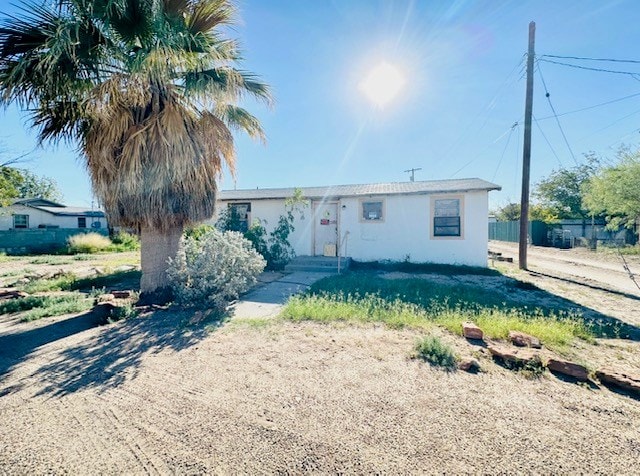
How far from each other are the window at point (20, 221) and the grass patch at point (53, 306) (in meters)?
25.5

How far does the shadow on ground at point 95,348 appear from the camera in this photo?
293 cm

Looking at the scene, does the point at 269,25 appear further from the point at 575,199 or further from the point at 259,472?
the point at 575,199

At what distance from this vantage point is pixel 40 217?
23875mm

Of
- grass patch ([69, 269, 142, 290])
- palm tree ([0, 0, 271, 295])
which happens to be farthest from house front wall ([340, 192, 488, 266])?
grass patch ([69, 269, 142, 290])

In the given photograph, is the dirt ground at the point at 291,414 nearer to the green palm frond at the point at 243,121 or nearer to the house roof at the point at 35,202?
the green palm frond at the point at 243,121

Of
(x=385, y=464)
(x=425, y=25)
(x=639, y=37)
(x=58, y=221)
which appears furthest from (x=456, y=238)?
(x=58, y=221)

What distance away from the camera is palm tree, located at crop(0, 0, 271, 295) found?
14.3ft

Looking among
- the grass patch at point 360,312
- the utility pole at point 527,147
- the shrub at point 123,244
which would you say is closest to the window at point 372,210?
the utility pole at point 527,147

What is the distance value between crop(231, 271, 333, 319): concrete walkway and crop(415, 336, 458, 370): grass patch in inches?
107

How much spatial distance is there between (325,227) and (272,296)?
5283 millimetres

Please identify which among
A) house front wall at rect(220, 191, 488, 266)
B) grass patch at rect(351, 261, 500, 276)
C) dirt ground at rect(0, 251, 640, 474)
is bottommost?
dirt ground at rect(0, 251, 640, 474)

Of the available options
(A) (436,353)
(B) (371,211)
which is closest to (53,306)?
(A) (436,353)

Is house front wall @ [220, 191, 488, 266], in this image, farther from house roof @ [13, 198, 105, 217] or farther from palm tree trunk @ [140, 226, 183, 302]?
house roof @ [13, 198, 105, 217]

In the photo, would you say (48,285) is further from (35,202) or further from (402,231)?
(35,202)
